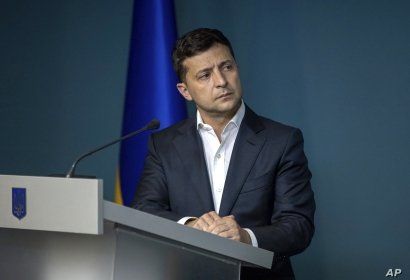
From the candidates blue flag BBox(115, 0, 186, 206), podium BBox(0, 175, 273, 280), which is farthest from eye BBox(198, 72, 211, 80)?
blue flag BBox(115, 0, 186, 206)

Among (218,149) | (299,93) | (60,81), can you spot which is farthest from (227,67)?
(60,81)

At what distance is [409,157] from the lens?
4.23m

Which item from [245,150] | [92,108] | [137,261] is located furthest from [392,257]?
[137,261]

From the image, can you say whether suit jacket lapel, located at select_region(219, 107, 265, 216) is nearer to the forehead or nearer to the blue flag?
Result: the forehead

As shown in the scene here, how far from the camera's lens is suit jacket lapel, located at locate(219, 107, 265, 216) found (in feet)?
9.45

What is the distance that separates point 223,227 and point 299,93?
218cm

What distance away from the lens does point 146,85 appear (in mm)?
4254

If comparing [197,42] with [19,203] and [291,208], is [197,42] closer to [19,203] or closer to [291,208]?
[291,208]

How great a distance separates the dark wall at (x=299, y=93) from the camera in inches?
168

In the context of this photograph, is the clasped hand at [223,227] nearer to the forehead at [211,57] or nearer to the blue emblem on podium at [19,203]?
the blue emblem on podium at [19,203]

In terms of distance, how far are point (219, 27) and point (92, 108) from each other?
3.12 feet

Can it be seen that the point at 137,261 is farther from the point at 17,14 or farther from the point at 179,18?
the point at 17,14

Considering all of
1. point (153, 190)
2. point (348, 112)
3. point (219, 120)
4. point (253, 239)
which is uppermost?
point (348, 112)

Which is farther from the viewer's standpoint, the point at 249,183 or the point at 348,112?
the point at 348,112
